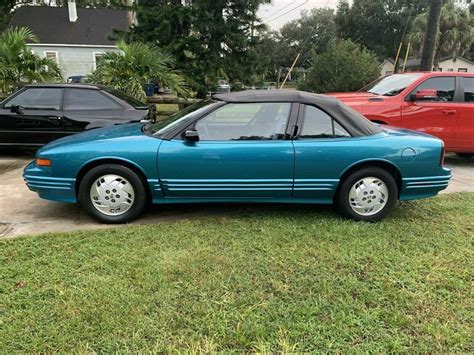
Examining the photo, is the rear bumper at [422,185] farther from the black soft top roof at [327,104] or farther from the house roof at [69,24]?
the house roof at [69,24]

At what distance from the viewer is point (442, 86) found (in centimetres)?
727

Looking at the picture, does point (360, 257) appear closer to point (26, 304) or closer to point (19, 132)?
point (26, 304)

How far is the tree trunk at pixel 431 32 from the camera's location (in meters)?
10.7

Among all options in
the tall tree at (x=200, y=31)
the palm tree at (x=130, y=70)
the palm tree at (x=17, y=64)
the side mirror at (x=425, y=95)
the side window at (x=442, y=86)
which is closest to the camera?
the side mirror at (x=425, y=95)

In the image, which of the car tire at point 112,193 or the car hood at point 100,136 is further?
the car hood at point 100,136

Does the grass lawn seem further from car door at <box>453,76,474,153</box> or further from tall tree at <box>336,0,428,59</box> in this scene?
tall tree at <box>336,0,428,59</box>

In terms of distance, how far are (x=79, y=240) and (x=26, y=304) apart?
3.47ft

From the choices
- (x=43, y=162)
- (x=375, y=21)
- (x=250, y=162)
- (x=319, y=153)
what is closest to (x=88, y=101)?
(x=43, y=162)

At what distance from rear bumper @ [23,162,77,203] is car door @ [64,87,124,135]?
291 cm

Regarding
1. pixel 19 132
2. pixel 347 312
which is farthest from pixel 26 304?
pixel 19 132

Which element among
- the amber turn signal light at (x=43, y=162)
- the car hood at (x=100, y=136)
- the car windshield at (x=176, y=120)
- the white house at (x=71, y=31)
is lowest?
the amber turn signal light at (x=43, y=162)

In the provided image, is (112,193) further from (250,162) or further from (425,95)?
(425,95)

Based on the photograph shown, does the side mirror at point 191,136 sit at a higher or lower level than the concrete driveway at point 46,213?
higher

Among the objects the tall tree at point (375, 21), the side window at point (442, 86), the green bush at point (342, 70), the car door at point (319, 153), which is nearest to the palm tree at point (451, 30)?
the tall tree at point (375, 21)
